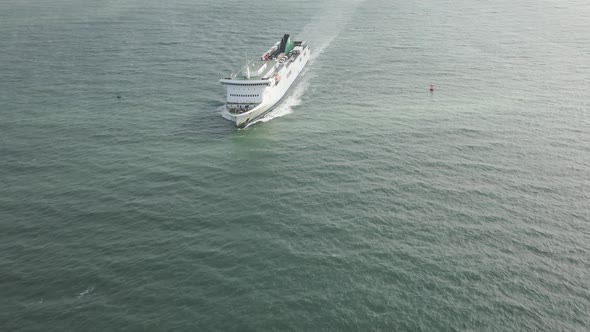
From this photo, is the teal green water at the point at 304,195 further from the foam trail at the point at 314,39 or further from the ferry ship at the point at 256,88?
the ferry ship at the point at 256,88

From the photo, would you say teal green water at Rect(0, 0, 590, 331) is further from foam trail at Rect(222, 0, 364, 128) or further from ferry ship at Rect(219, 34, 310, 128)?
ferry ship at Rect(219, 34, 310, 128)

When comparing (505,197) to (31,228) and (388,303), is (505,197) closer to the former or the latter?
(388,303)

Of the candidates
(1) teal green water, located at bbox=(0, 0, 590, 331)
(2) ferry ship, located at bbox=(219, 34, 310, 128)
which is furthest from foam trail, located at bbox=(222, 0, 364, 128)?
(2) ferry ship, located at bbox=(219, 34, 310, 128)

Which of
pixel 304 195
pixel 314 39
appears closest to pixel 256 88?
pixel 304 195

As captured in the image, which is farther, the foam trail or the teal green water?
the foam trail

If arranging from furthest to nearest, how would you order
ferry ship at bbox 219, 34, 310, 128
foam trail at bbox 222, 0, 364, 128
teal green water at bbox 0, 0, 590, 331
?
foam trail at bbox 222, 0, 364, 128, ferry ship at bbox 219, 34, 310, 128, teal green water at bbox 0, 0, 590, 331

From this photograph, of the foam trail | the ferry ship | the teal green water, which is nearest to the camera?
the teal green water

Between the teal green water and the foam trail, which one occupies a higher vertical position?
the foam trail
